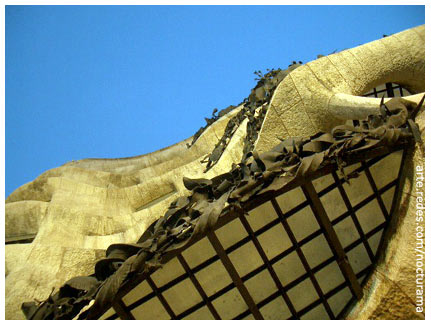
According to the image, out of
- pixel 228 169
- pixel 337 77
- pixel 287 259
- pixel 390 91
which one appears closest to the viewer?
pixel 287 259

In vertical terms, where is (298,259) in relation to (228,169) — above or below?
below

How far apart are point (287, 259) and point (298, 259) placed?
3.7 inches

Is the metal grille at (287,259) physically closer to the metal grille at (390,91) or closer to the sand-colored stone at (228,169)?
the sand-colored stone at (228,169)

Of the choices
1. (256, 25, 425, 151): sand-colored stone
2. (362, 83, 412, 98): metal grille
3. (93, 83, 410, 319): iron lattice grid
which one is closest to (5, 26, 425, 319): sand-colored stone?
(256, 25, 425, 151): sand-colored stone

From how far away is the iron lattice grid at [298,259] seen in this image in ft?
13.7

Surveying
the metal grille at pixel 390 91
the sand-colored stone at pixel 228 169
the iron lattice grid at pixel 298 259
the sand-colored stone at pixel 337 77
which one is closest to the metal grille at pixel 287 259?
the iron lattice grid at pixel 298 259

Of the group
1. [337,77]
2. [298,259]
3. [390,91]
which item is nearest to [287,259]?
[298,259]

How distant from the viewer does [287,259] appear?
4.29 meters

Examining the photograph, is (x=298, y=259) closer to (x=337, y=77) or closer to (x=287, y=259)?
(x=287, y=259)

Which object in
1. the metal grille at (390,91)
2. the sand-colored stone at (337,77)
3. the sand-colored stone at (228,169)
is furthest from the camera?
the metal grille at (390,91)

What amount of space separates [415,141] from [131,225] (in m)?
4.57

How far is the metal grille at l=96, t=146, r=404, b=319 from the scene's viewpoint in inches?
165

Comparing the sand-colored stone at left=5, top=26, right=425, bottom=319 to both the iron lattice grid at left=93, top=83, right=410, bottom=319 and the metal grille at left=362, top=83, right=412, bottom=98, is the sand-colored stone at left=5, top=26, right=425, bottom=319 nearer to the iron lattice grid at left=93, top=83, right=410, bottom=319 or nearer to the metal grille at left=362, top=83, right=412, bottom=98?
the iron lattice grid at left=93, top=83, right=410, bottom=319
